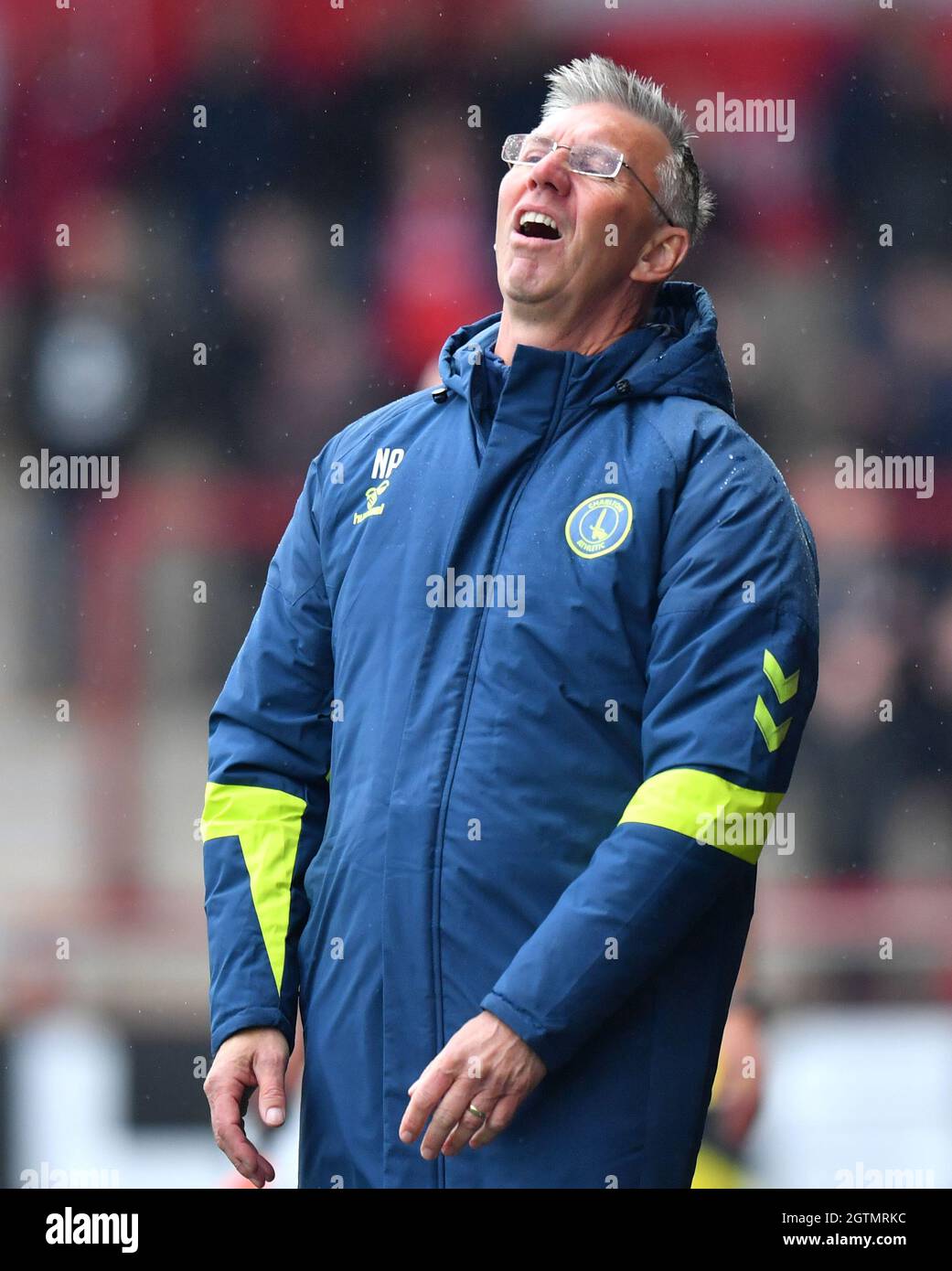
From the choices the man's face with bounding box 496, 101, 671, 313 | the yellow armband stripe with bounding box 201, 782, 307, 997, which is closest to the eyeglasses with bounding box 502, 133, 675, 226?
the man's face with bounding box 496, 101, 671, 313

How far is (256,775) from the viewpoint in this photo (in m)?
1.88

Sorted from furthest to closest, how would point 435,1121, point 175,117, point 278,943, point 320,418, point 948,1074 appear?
point 175,117
point 320,418
point 948,1074
point 278,943
point 435,1121

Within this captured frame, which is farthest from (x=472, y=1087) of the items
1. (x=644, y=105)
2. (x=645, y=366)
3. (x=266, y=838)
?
(x=644, y=105)

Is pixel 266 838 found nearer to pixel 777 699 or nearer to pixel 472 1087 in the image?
pixel 472 1087

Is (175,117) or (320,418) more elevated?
(175,117)

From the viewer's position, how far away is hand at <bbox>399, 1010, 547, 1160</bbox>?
5.20ft

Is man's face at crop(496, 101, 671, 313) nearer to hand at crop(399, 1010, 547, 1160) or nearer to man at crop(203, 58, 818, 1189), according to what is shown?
man at crop(203, 58, 818, 1189)

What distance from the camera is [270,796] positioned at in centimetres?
188

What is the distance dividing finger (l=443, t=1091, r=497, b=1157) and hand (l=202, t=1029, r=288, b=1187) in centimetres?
21

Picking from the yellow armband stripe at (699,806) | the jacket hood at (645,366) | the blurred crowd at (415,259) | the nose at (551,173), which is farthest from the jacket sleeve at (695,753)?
the blurred crowd at (415,259)

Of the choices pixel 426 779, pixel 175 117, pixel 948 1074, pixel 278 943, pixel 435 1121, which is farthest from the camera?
pixel 175 117

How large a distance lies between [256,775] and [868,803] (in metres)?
2.88
